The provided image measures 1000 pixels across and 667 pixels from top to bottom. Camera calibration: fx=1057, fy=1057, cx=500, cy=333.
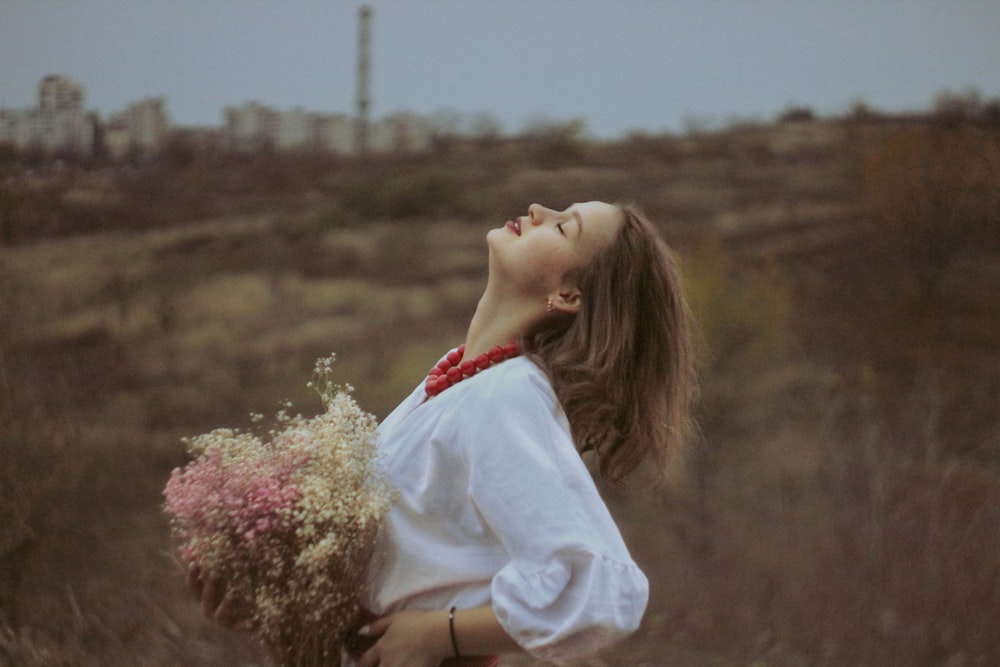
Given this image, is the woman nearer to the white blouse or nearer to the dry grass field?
the white blouse

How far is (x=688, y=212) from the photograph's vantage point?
10750mm

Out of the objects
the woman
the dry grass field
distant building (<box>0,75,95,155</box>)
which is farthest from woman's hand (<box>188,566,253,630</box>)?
distant building (<box>0,75,95,155</box>)

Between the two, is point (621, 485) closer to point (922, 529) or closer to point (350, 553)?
point (350, 553)

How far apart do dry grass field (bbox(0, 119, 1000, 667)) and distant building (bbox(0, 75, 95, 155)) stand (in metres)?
0.28

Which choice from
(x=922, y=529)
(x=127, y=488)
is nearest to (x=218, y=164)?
(x=127, y=488)

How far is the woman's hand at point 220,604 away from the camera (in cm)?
165

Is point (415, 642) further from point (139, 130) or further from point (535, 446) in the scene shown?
point (139, 130)

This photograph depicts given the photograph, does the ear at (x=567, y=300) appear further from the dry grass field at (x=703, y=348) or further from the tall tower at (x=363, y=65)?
the tall tower at (x=363, y=65)

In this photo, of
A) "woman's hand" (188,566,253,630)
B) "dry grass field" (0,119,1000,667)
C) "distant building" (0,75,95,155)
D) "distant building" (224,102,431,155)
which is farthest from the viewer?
"distant building" (224,102,431,155)

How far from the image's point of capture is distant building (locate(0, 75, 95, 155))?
8.23 m

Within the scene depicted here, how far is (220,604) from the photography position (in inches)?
65.9

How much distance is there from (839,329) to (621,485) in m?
7.47

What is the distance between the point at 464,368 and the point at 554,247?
0.26 m

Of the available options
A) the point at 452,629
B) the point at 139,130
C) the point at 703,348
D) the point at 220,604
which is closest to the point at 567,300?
the point at 452,629
